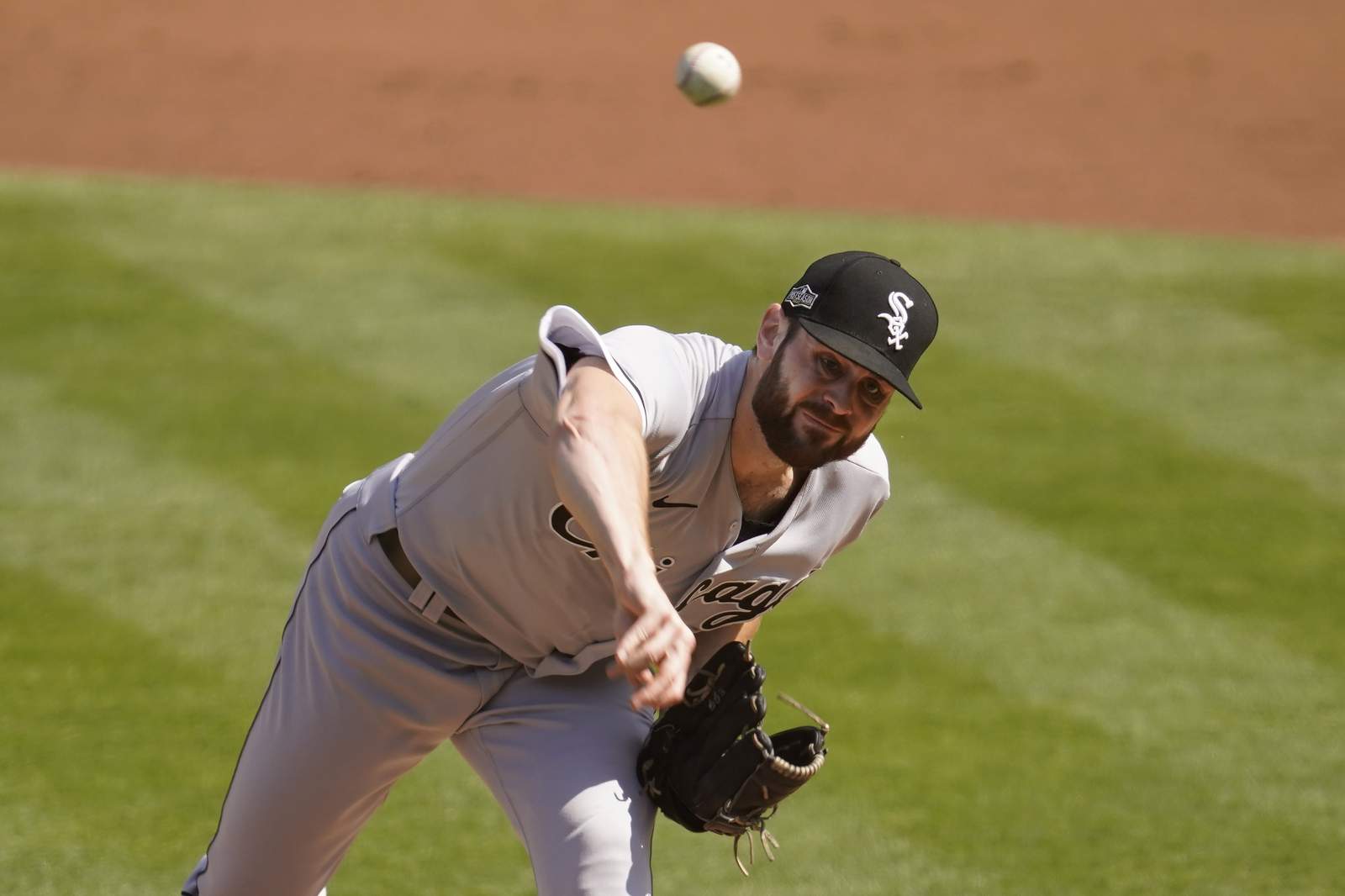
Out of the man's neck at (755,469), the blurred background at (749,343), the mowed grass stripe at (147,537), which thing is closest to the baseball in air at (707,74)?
the blurred background at (749,343)

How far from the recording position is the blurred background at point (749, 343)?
211 inches

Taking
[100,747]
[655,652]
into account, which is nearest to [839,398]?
[655,652]

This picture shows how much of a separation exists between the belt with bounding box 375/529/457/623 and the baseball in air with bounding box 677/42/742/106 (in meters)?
2.65

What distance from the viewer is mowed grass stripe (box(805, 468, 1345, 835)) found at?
5.71 meters

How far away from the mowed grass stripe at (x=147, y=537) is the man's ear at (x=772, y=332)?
2.99 metres

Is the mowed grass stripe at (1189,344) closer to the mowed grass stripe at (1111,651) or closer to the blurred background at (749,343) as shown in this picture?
the blurred background at (749,343)

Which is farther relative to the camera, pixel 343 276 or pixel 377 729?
A: pixel 343 276

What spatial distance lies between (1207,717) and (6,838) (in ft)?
12.3

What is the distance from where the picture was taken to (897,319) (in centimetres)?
354

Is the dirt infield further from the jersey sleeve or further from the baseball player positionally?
the jersey sleeve

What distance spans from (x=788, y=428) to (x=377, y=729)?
1.18 m

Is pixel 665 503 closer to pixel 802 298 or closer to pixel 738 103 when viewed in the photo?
pixel 802 298

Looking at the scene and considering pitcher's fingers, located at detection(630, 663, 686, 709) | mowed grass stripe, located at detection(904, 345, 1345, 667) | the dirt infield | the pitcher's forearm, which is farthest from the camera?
the dirt infield

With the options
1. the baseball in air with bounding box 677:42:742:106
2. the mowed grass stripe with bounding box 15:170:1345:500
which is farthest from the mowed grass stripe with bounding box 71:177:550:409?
the baseball in air with bounding box 677:42:742:106
